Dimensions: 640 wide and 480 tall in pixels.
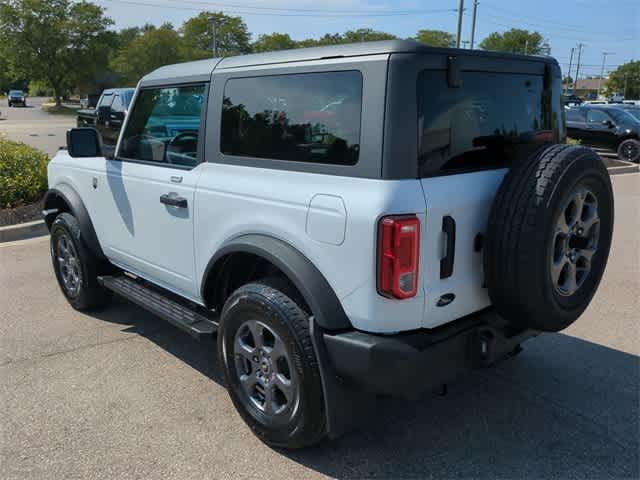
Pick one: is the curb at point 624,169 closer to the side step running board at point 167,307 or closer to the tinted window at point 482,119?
the tinted window at point 482,119

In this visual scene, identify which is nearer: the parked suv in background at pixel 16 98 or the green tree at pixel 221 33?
the parked suv in background at pixel 16 98

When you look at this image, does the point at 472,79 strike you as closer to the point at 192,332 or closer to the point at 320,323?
the point at 320,323

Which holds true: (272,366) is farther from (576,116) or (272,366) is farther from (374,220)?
(576,116)

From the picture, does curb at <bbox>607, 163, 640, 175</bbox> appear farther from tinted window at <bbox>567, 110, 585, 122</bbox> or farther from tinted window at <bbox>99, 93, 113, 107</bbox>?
tinted window at <bbox>99, 93, 113, 107</bbox>

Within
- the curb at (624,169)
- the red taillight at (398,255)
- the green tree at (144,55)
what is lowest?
the curb at (624,169)

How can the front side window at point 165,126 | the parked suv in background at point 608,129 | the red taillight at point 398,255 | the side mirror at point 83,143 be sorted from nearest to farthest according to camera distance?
the red taillight at point 398,255, the front side window at point 165,126, the side mirror at point 83,143, the parked suv in background at point 608,129

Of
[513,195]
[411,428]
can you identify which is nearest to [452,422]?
[411,428]

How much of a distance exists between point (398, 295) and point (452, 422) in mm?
1200

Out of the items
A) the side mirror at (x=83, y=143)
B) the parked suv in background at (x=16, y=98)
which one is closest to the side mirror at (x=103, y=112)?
the side mirror at (x=83, y=143)

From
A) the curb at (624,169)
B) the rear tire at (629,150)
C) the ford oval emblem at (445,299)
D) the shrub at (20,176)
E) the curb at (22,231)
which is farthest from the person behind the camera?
the rear tire at (629,150)

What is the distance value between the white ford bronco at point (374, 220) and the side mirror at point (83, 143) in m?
1.03

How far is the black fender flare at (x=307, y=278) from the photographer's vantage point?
8.23 ft

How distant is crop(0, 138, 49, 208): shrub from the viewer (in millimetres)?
7906

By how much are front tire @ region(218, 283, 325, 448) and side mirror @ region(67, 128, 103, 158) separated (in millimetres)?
1834
